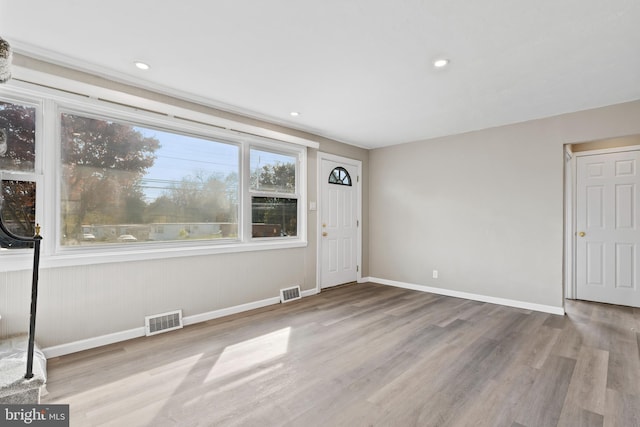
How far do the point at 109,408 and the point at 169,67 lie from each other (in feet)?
8.67

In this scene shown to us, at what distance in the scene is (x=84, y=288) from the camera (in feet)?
9.18

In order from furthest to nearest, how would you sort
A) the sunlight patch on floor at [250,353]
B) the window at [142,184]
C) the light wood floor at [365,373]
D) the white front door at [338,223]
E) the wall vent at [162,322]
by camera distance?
1. the white front door at [338,223]
2. the wall vent at [162,322]
3. the window at [142,184]
4. the sunlight patch on floor at [250,353]
5. the light wood floor at [365,373]

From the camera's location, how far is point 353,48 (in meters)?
2.42

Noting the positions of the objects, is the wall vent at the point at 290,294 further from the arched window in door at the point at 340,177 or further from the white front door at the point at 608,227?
the white front door at the point at 608,227

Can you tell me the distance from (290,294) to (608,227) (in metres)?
4.54

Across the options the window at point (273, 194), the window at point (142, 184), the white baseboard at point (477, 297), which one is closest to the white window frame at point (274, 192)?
the window at point (273, 194)

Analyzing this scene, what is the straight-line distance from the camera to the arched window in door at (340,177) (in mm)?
5230

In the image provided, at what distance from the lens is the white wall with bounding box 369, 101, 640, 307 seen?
3.89 m

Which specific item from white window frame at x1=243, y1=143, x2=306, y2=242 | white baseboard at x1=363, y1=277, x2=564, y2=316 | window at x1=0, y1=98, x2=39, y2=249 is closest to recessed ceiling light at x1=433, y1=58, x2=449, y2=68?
white window frame at x1=243, y1=143, x2=306, y2=242

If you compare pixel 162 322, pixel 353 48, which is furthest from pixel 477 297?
pixel 162 322

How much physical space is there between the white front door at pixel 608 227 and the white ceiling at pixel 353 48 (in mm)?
1273

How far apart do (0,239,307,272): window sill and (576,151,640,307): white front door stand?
4.65m

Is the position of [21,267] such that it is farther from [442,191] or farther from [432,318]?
[442,191]

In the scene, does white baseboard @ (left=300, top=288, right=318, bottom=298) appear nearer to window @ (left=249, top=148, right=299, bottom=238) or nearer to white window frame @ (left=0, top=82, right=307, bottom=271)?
window @ (left=249, top=148, right=299, bottom=238)
